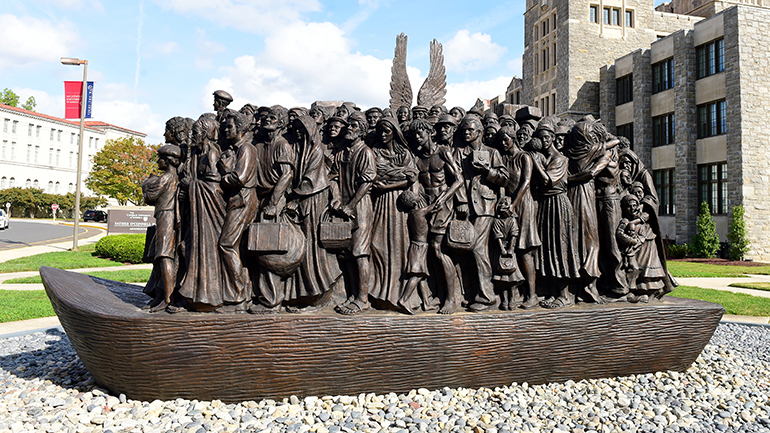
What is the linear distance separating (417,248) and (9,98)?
72046 millimetres

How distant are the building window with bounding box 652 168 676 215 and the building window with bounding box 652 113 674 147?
1455 millimetres

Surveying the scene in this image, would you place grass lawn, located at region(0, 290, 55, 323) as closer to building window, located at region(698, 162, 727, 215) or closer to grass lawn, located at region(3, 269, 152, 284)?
grass lawn, located at region(3, 269, 152, 284)

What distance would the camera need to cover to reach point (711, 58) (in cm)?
2120

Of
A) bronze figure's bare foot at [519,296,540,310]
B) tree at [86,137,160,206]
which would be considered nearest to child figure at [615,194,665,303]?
bronze figure's bare foot at [519,296,540,310]

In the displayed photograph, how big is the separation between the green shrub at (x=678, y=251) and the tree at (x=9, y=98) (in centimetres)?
7078

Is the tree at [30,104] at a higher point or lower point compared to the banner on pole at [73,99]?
higher

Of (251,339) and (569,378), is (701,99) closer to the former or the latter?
(569,378)

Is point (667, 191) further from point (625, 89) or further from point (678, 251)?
point (625, 89)

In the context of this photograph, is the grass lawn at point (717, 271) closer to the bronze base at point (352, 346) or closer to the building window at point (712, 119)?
the building window at point (712, 119)

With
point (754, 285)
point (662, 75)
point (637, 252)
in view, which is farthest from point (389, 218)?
point (662, 75)

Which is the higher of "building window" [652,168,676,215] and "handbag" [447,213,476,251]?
"building window" [652,168,676,215]

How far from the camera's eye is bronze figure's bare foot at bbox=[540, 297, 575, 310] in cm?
511

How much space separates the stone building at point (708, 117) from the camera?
1959 centimetres

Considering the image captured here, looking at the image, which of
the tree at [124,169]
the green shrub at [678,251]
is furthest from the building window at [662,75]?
the tree at [124,169]
